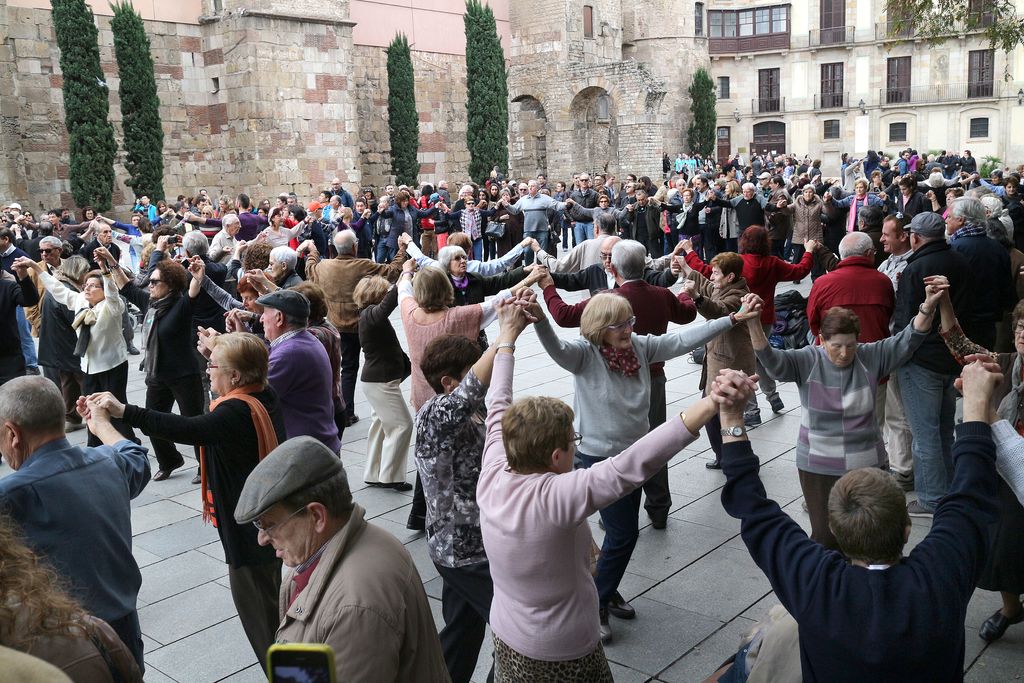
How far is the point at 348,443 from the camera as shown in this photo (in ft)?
25.3

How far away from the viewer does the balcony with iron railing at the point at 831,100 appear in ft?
155

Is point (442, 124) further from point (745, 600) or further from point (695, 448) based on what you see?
point (745, 600)

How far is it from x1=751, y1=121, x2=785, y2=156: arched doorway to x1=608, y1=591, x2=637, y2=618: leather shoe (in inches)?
1890

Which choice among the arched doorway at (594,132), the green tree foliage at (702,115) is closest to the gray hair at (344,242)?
the arched doorway at (594,132)

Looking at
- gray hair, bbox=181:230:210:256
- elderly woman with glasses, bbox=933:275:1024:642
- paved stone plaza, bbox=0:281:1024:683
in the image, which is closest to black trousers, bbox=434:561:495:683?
paved stone plaza, bbox=0:281:1024:683

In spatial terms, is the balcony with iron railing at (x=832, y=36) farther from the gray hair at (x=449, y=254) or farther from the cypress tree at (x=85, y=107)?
the gray hair at (x=449, y=254)

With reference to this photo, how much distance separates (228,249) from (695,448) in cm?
564

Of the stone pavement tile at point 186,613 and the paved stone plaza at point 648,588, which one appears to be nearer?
the paved stone plaza at point 648,588

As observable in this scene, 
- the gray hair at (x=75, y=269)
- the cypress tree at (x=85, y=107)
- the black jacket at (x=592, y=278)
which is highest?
the cypress tree at (x=85, y=107)

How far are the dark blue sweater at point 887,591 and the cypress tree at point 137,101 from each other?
2156 centimetres

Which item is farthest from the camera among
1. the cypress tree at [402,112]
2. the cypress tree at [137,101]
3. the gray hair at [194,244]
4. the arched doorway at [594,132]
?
the arched doorway at [594,132]

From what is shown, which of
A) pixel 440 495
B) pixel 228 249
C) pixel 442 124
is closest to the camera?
pixel 440 495

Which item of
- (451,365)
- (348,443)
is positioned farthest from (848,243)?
(348,443)

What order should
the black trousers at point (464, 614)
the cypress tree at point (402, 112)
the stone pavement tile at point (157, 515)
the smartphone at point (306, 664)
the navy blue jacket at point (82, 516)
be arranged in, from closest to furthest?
the smartphone at point (306, 664), the navy blue jacket at point (82, 516), the black trousers at point (464, 614), the stone pavement tile at point (157, 515), the cypress tree at point (402, 112)
